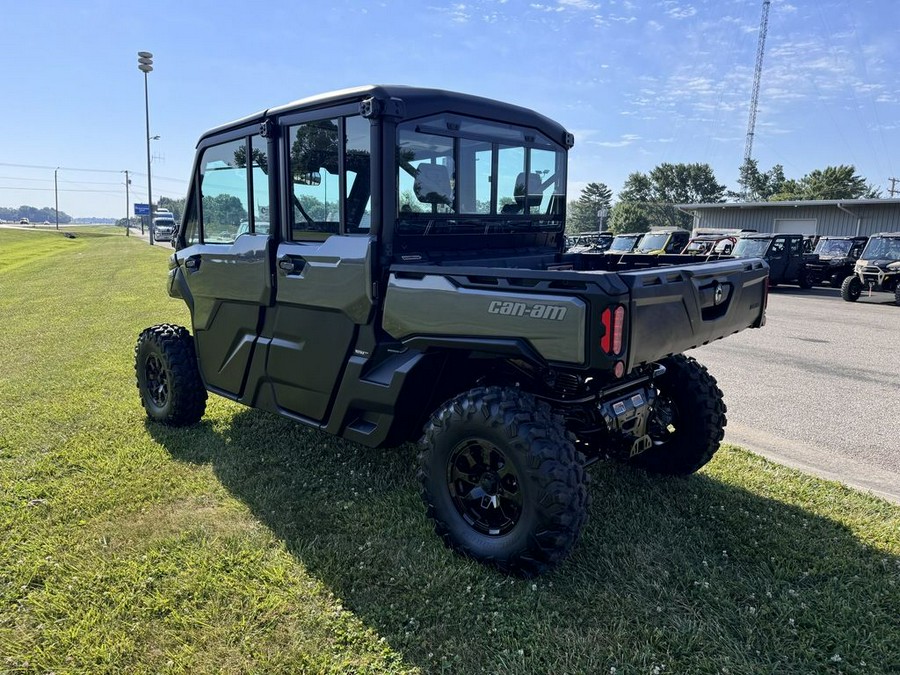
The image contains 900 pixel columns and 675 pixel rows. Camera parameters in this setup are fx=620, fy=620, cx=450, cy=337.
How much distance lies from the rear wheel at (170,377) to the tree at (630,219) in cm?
7380

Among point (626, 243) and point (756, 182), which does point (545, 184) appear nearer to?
point (626, 243)

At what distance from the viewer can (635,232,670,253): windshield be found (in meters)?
23.0

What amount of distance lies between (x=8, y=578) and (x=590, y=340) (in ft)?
10.0

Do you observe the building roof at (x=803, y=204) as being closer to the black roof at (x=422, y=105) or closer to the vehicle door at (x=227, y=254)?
the black roof at (x=422, y=105)

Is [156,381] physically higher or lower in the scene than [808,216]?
lower

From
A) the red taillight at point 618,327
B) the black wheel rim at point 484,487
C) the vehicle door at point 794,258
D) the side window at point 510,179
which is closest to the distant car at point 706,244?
the vehicle door at point 794,258

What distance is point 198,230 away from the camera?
4828mm

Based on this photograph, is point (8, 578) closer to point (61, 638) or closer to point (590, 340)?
point (61, 638)

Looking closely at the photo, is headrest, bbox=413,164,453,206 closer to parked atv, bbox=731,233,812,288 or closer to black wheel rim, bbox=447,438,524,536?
black wheel rim, bbox=447,438,524,536

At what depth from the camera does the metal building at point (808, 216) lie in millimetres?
28250

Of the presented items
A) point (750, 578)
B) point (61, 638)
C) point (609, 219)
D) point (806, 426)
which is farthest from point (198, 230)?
point (609, 219)

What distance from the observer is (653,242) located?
23.3 metres

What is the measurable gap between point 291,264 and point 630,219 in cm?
7836

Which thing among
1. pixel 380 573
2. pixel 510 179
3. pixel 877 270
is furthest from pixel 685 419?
pixel 877 270
